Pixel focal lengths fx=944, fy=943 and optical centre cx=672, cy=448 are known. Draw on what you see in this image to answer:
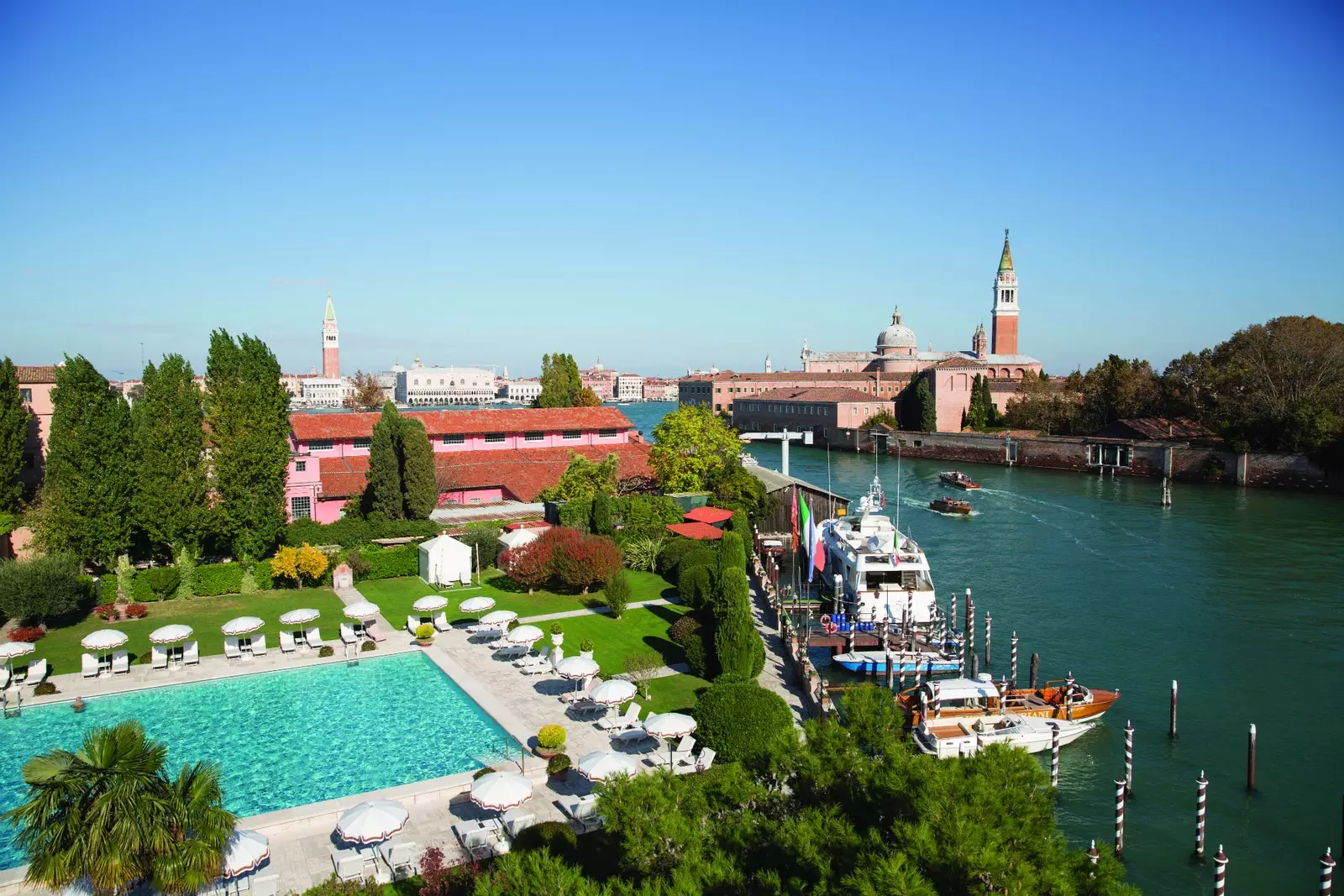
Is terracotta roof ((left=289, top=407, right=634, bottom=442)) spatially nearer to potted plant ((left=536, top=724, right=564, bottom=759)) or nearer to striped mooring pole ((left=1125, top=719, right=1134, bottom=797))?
potted plant ((left=536, top=724, right=564, bottom=759))

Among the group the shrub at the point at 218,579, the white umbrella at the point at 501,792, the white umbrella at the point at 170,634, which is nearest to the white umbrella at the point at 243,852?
the white umbrella at the point at 501,792

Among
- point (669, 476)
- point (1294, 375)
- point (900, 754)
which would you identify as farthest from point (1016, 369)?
point (900, 754)

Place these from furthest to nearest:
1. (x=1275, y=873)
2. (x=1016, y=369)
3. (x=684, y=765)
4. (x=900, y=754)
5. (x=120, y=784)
A: (x=1016, y=369) < (x=684, y=765) < (x=1275, y=873) < (x=120, y=784) < (x=900, y=754)

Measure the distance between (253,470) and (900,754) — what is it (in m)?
28.7

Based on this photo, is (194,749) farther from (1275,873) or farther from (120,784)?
(1275,873)

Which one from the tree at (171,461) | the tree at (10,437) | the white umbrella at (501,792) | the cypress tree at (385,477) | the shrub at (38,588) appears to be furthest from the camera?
the cypress tree at (385,477)

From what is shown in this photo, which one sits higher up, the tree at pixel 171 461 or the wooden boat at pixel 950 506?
the tree at pixel 171 461

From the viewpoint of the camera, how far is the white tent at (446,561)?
32.3 metres

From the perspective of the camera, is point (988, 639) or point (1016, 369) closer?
point (988, 639)

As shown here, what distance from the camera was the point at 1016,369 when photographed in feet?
393

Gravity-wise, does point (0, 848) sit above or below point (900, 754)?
below

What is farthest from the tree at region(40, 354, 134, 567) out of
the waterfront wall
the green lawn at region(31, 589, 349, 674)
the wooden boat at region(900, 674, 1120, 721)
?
the waterfront wall

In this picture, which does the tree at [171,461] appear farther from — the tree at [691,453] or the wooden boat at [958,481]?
the wooden boat at [958,481]

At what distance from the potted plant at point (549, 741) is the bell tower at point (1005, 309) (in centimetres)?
12300
